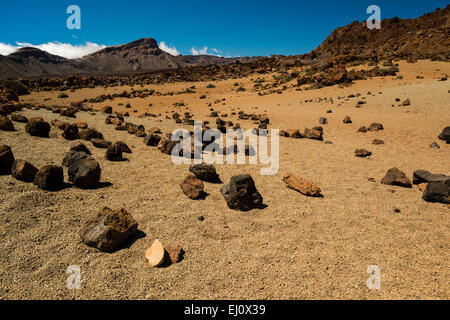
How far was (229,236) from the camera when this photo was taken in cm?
344

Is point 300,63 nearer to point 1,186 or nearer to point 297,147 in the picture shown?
point 297,147

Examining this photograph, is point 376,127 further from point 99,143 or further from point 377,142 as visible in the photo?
point 99,143

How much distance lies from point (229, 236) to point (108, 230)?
62.2 inches

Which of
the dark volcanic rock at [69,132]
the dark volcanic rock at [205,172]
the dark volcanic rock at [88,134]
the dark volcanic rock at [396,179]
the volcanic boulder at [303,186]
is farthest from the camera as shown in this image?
the dark volcanic rock at [88,134]

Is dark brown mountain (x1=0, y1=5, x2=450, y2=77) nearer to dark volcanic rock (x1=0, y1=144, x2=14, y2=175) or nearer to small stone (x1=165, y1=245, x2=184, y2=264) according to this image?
small stone (x1=165, y1=245, x2=184, y2=264)

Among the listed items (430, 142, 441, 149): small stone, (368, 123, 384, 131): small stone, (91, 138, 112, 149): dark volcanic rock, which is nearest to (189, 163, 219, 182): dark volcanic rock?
(91, 138, 112, 149): dark volcanic rock

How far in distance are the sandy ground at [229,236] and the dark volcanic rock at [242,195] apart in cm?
16

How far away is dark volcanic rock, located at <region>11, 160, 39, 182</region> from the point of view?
155 inches

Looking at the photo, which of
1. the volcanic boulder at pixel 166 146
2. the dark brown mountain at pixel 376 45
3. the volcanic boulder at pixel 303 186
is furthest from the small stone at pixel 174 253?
the dark brown mountain at pixel 376 45

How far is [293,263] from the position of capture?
9.64ft

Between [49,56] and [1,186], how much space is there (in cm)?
15684

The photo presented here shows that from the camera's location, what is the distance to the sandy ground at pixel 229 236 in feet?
8.36

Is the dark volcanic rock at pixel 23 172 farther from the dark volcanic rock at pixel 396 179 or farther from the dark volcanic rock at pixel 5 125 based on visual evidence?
the dark volcanic rock at pixel 396 179

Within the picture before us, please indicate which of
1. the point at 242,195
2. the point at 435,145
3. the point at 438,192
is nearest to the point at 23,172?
the point at 242,195
